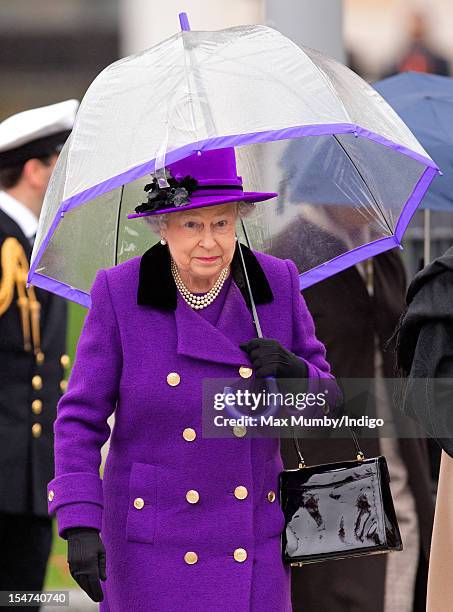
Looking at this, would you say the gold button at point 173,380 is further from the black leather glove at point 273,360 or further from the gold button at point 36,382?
the gold button at point 36,382

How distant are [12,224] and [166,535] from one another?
224 centimetres

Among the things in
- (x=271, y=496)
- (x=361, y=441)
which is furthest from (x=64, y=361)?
(x=271, y=496)

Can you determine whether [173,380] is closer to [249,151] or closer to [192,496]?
[192,496]

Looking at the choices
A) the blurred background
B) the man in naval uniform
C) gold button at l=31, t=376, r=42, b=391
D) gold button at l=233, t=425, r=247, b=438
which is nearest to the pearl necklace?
gold button at l=233, t=425, r=247, b=438

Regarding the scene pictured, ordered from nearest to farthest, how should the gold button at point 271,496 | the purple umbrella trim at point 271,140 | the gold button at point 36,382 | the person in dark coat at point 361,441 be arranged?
the purple umbrella trim at point 271,140
the gold button at point 271,496
the person in dark coat at point 361,441
the gold button at point 36,382

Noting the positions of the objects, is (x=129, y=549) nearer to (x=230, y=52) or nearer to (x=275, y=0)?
(x=230, y=52)

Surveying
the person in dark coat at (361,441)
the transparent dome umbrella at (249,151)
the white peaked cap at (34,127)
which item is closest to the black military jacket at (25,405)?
the white peaked cap at (34,127)

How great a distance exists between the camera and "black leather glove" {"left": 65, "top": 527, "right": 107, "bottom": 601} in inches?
148

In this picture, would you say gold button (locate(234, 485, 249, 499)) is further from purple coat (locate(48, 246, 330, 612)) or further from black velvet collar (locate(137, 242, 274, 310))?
black velvet collar (locate(137, 242, 274, 310))

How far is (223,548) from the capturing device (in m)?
3.94

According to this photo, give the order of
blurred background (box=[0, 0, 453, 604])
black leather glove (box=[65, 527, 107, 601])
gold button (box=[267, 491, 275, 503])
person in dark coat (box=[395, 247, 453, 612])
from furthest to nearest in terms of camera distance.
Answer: blurred background (box=[0, 0, 453, 604]) < gold button (box=[267, 491, 275, 503]) < black leather glove (box=[65, 527, 107, 601]) < person in dark coat (box=[395, 247, 453, 612])

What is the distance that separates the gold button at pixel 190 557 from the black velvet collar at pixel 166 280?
0.63 m

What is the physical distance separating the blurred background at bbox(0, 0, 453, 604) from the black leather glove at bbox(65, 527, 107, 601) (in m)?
7.08

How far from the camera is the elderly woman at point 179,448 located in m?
3.92
